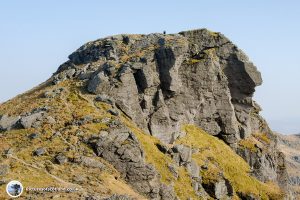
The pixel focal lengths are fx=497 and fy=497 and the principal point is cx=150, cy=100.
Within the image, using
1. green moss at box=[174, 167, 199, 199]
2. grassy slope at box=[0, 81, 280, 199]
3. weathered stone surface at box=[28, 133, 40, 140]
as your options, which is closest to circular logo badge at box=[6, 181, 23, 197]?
grassy slope at box=[0, 81, 280, 199]

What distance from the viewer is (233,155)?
10600cm

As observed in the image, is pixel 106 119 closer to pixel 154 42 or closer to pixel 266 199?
pixel 154 42

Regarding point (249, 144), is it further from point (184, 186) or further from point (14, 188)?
point (14, 188)

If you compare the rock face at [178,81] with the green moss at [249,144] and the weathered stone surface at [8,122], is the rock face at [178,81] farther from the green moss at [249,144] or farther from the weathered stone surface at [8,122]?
the weathered stone surface at [8,122]

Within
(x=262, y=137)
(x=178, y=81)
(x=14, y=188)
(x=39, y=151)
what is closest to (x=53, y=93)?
(x=39, y=151)

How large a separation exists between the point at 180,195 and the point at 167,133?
19476 millimetres

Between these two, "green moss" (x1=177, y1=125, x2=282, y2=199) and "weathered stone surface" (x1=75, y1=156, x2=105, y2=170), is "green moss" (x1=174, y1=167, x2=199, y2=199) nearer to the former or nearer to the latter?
"green moss" (x1=177, y1=125, x2=282, y2=199)

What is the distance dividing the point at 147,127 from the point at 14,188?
40.5 metres

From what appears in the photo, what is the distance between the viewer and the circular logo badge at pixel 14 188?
5462 cm

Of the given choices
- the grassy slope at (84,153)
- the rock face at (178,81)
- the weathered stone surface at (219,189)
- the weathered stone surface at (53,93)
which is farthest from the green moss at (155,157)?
the weathered stone surface at (53,93)

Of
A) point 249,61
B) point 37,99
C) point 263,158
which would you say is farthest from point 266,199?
point 37,99

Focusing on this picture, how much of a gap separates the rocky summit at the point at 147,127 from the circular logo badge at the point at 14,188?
1133 mm

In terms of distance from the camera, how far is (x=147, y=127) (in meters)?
92.9

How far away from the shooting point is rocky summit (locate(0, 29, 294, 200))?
2694 inches
